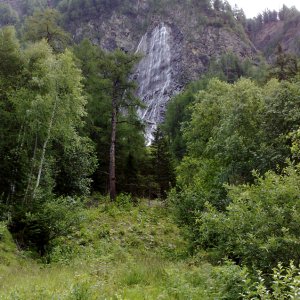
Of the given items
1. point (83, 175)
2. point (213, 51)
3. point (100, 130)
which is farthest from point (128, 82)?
point (213, 51)

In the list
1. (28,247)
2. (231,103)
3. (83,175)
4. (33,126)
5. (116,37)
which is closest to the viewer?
(28,247)

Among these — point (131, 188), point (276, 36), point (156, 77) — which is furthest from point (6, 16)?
point (131, 188)

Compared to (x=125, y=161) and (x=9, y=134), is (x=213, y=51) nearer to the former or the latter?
(x=125, y=161)

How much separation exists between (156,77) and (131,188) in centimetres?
4721

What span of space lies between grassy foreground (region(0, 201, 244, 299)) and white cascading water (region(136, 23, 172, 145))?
4487 cm

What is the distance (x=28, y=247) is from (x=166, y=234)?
7.84 meters

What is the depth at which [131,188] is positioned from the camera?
1177 inches

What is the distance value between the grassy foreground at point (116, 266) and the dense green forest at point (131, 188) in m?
0.05

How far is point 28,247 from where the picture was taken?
42.9ft

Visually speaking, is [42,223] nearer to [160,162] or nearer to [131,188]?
[131,188]

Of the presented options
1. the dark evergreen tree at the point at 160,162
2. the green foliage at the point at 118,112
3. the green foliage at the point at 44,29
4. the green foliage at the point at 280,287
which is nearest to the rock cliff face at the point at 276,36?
the dark evergreen tree at the point at 160,162

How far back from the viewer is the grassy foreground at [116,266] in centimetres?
668

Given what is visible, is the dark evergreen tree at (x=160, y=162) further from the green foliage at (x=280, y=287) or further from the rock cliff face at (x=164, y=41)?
the rock cliff face at (x=164, y=41)

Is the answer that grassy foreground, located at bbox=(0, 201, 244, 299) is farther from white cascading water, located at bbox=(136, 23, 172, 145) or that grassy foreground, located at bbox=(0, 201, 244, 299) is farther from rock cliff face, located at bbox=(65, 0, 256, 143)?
rock cliff face, located at bbox=(65, 0, 256, 143)
